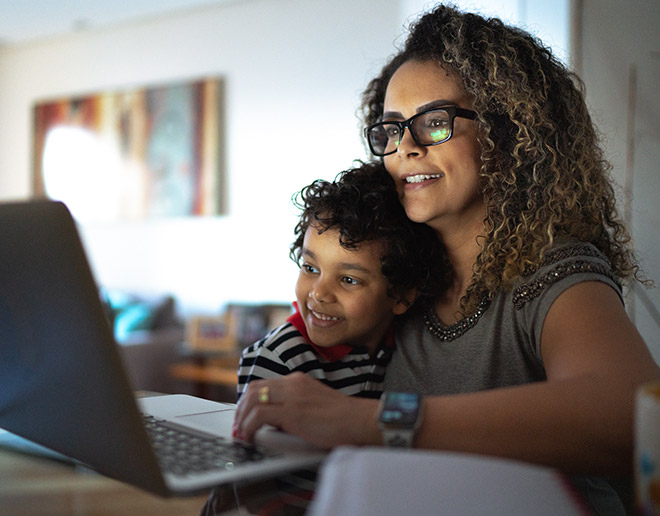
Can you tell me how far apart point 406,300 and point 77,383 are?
0.80 meters

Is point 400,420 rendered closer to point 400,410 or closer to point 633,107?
point 400,410

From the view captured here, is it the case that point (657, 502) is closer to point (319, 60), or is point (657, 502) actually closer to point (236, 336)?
point (236, 336)

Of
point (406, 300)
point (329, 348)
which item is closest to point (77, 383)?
point (329, 348)

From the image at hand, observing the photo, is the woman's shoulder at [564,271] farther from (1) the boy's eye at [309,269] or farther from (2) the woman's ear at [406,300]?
(1) the boy's eye at [309,269]

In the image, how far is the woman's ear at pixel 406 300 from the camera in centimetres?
145

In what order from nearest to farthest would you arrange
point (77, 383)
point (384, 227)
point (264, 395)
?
point (77, 383) < point (264, 395) < point (384, 227)

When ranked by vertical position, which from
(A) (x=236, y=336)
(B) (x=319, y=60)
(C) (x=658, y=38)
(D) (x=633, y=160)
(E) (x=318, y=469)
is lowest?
(A) (x=236, y=336)

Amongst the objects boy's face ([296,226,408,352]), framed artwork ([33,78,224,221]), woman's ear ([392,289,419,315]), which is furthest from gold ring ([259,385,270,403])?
framed artwork ([33,78,224,221])

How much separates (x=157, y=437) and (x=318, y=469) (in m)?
0.25

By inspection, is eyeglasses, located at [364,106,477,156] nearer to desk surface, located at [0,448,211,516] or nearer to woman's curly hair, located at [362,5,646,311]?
woman's curly hair, located at [362,5,646,311]

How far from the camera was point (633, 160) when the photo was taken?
1.97 meters

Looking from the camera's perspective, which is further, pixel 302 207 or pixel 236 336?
pixel 236 336

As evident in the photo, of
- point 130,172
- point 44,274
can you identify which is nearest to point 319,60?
point 130,172

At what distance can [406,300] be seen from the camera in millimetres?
1457
